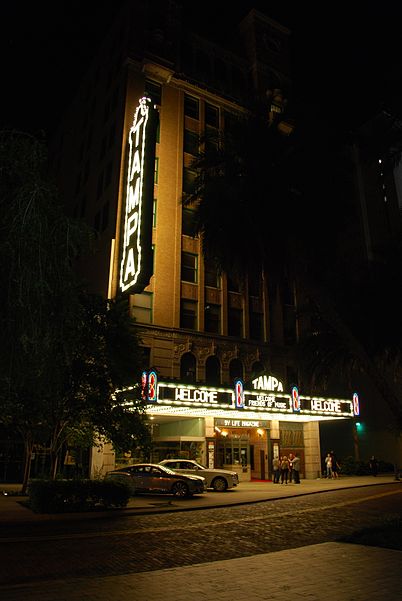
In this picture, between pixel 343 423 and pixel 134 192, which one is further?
pixel 343 423

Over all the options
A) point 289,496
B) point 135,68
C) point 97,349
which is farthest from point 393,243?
point 135,68

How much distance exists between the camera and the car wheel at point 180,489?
23.4 metres

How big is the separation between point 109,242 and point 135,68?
1526 centimetres

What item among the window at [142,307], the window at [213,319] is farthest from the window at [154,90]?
the window at [213,319]

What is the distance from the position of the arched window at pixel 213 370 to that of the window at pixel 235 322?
9.10ft

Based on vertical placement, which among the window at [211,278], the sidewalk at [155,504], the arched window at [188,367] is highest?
the window at [211,278]

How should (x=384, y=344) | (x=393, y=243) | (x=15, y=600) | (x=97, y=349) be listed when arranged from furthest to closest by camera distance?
(x=393, y=243)
(x=384, y=344)
(x=97, y=349)
(x=15, y=600)

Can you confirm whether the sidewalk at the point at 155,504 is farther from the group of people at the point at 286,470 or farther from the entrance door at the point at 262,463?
the entrance door at the point at 262,463

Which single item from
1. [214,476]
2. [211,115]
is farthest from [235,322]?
[211,115]

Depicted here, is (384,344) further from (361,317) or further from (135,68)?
(135,68)

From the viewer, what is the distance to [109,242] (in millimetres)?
32938

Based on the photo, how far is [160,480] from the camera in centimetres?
2378

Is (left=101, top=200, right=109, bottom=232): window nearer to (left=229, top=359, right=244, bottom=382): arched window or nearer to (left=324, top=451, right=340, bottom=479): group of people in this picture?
(left=229, top=359, right=244, bottom=382): arched window

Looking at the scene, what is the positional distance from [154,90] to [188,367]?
73.7ft
